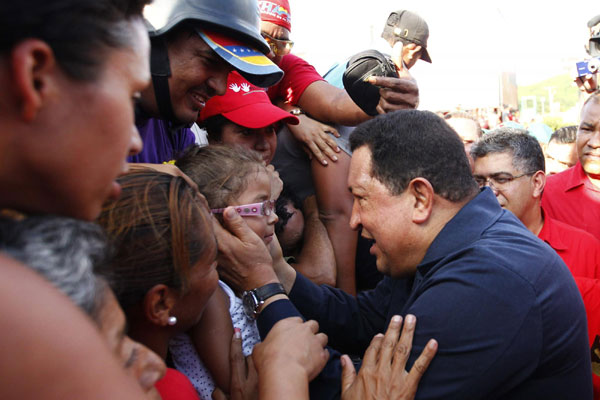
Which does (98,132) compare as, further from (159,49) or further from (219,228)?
(159,49)

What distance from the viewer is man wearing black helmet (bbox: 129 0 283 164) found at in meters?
2.24

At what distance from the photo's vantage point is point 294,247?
3.12 metres

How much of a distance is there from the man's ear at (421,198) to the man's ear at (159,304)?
3.62ft

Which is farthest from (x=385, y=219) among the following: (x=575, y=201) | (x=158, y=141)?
(x=575, y=201)

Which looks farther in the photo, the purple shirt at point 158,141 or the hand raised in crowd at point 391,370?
the purple shirt at point 158,141

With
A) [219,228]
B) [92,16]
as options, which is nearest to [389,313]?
[219,228]

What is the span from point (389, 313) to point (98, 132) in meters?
1.87

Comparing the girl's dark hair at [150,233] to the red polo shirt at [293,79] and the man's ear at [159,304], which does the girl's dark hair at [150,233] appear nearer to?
the man's ear at [159,304]

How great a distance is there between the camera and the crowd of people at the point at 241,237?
0.73 metres

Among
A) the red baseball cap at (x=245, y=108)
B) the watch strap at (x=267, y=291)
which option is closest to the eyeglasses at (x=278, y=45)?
the red baseball cap at (x=245, y=108)

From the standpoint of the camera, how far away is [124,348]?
3.00 feet

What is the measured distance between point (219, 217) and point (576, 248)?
240 centimetres

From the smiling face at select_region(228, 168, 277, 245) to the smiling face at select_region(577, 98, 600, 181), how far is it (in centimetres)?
284

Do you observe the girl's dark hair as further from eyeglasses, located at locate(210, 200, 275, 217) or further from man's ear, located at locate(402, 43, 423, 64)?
man's ear, located at locate(402, 43, 423, 64)
